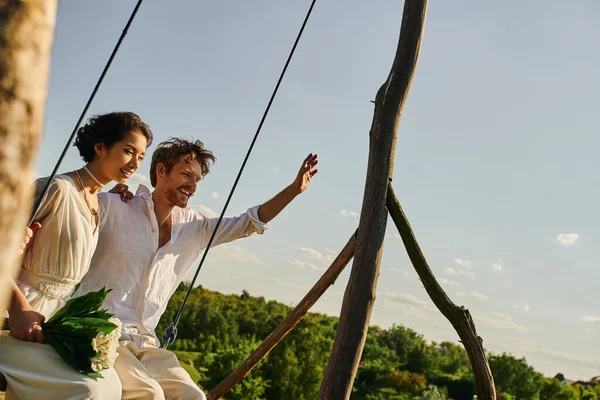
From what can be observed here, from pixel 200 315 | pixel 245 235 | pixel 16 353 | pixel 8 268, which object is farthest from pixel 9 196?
pixel 200 315

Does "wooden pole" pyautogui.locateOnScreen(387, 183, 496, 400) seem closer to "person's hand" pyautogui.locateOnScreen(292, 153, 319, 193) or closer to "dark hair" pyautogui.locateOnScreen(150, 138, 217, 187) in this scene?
"person's hand" pyautogui.locateOnScreen(292, 153, 319, 193)

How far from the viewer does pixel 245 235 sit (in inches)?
142

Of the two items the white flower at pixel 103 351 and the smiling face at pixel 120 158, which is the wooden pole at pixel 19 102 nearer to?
the white flower at pixel 103 351

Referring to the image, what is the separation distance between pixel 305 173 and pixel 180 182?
716 millimetres

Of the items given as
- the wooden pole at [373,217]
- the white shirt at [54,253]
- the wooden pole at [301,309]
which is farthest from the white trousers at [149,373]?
the wooden pole at [301,309]

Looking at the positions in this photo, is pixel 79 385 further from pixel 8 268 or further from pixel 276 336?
pixel 8 268

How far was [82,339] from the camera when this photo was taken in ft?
8.04

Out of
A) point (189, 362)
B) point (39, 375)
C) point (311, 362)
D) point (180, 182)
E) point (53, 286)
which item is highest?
point (180, 182)

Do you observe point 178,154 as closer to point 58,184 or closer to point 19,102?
point 58,184

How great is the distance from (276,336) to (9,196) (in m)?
3.92

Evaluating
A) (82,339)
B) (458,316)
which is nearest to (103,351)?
(82,339)

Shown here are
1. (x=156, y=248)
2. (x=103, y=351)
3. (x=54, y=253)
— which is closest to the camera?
(x=103, y=351)

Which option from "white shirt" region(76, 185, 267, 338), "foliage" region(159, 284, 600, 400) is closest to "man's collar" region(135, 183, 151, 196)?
"white shirt" region(76, 185, 267, 338)

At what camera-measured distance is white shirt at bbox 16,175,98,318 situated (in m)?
2.57
